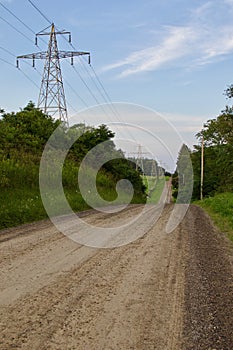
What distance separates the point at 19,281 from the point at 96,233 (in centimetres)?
460

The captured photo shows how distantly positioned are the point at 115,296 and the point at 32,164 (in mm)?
14826

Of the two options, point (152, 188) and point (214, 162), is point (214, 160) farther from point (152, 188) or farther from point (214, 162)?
point (152, 188)

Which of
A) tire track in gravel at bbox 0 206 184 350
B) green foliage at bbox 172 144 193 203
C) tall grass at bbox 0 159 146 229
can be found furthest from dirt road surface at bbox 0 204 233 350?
green foliage at bbox 172 144 193 203

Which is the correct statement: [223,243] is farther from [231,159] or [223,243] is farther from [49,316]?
[231,159]

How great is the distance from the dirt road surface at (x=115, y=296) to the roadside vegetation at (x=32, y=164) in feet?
15.6

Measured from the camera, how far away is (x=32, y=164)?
1934 cm

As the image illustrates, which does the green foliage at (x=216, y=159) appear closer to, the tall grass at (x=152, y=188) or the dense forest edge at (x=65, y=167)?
the dense forest edge at (x=65, y=167)

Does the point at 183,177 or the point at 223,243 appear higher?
the point at 183,177

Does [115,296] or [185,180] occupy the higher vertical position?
[185,180]

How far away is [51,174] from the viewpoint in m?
19.7

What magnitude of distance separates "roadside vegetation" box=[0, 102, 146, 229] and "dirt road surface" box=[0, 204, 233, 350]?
15.6ft

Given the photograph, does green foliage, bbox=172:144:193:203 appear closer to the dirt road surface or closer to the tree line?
the tree line

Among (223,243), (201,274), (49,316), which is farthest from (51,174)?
(49,316)

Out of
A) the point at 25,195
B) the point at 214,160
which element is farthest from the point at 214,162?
the point at 25,195
